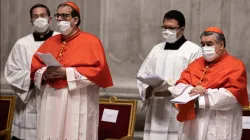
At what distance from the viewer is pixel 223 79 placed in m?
4.95

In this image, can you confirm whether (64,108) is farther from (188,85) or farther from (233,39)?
(233,39)

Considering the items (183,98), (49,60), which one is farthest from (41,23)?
(183,98)

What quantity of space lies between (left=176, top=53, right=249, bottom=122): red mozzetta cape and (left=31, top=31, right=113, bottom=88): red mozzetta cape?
91 cm

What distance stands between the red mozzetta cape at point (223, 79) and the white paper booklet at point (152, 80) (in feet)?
1.53

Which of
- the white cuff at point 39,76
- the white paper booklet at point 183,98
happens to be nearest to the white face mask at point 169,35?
Result: the white paper booklet at point 183,98

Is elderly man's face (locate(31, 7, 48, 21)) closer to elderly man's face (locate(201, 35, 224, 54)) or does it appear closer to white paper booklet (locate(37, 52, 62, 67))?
white paper booklet (locate(37, 52, 62, 67))

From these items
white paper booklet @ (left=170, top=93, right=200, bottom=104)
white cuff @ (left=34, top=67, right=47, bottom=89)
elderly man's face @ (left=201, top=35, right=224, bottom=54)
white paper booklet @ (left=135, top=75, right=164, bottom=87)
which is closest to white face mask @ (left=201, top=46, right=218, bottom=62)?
elderly man's face @ (left=201, top=35, right=224, bottom=54)

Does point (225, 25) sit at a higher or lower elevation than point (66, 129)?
higher

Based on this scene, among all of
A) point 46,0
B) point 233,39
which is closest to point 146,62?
point 233,39

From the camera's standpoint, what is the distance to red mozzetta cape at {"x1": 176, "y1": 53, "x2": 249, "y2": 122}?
4.91 m

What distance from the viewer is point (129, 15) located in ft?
25.0

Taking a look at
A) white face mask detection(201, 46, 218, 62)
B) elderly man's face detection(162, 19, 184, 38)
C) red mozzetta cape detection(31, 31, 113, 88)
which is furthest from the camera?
elderly man's face detection(162, 19, 184, 38)

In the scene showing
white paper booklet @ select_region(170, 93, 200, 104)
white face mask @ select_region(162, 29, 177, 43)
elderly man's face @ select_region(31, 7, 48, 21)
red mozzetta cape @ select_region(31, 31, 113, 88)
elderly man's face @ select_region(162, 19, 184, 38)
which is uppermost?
elderly man's face @ select_region(31, 7, 48, 21)

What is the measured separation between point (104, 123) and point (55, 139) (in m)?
1.35
